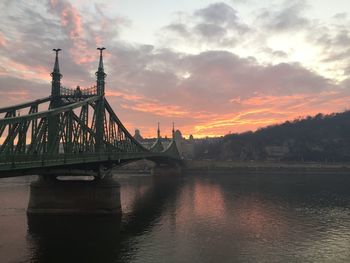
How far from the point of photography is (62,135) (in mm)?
44562

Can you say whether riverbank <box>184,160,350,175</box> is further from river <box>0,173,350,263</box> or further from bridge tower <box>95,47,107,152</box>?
bridge tower <box>95,47,107,152</box>

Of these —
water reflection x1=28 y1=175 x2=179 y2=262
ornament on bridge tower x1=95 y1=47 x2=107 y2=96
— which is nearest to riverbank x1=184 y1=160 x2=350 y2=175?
ornament on bridge tower x1=95 y1=47 x2=107 y2=96

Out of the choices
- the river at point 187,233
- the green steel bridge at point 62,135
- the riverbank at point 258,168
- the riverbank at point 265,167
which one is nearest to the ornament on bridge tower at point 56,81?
the green steel bridge at point 62,135

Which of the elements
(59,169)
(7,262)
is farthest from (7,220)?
(7,262)

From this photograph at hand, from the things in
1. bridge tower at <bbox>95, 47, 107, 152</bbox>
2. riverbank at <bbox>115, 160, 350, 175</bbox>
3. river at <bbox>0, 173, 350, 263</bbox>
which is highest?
bridge tower at <bbox>95, 47, 107, 152</bbox>

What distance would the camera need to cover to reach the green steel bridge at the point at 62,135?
32344 mm

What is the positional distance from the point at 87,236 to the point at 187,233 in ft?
35.9

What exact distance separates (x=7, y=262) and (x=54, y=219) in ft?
53.4

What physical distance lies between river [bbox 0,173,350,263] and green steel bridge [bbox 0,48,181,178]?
7.17 m

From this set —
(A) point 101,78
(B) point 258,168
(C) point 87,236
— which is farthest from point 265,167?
(C) point 87,236

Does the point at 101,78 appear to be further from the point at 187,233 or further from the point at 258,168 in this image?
the point at 258,168

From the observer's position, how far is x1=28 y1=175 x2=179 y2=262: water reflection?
112 ft

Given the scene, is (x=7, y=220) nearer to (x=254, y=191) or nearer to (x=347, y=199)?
(x=254, y=191)

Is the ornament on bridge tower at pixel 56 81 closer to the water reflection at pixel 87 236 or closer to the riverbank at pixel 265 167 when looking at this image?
the water reflection at pixel 87 236
